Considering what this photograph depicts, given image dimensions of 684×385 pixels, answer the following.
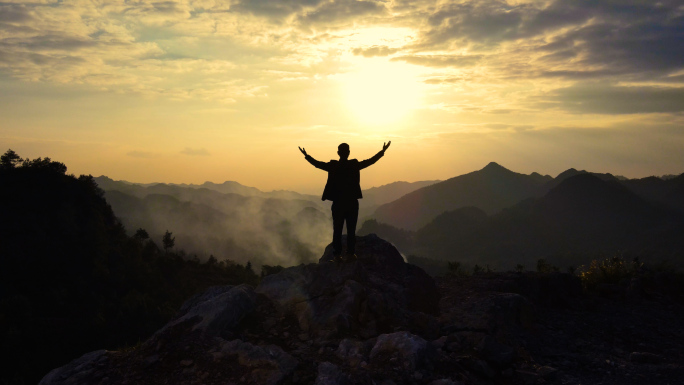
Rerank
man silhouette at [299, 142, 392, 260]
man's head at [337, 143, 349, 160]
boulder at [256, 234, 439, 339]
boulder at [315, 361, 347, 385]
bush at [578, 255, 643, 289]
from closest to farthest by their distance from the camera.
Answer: boulder at [315, 361, 347, 385]
boulder at [256, 234, 439, 339]
man silhouette at [299, 142, 392, 260]
man's head at [337, 143, 349, 160]
bush at [578, 255, 643, 289]

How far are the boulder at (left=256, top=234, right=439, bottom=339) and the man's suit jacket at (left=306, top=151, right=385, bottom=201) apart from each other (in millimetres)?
1758

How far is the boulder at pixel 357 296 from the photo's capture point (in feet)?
29.4

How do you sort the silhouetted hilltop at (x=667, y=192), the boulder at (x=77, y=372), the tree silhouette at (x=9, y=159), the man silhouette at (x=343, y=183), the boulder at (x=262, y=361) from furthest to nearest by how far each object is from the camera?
1. the silhouetted hilltop at (x=667, y=192)
2. the tree silhouette at (x=9, y=159)
3. the man silhouette at (x=343, y=183)
4. the boulder at (x=77, y=372)
5. the boulder at (x=262, y=361)

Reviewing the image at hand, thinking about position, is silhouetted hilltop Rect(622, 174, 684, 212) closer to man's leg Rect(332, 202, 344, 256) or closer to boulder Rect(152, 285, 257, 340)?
man's leg Rect(332, 202, 344, 256)

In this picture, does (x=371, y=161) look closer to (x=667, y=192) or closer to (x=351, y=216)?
(x=351, y=216)

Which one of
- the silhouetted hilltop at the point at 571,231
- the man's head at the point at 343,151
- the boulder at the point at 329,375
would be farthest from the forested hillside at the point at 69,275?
the silhouetted hilltop at the point at 571,231

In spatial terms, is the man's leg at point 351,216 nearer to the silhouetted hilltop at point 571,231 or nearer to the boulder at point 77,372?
the boulder at point 77,372

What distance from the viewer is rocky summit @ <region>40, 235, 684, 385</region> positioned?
23.3ft

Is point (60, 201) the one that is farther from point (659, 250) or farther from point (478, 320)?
point (659, 250)

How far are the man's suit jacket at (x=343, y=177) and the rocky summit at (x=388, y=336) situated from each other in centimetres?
174

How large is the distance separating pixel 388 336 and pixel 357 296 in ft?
5.46

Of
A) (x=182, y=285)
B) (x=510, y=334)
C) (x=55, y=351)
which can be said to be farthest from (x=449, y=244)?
(x=510, y=334)

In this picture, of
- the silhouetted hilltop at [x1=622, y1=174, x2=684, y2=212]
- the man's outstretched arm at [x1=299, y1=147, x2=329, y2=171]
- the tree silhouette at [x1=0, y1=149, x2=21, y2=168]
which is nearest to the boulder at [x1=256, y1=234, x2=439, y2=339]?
the man's outstretched arm at [x1=299, y1=147, x2=329, y2=171]

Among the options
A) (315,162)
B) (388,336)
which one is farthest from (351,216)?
(388,336)
